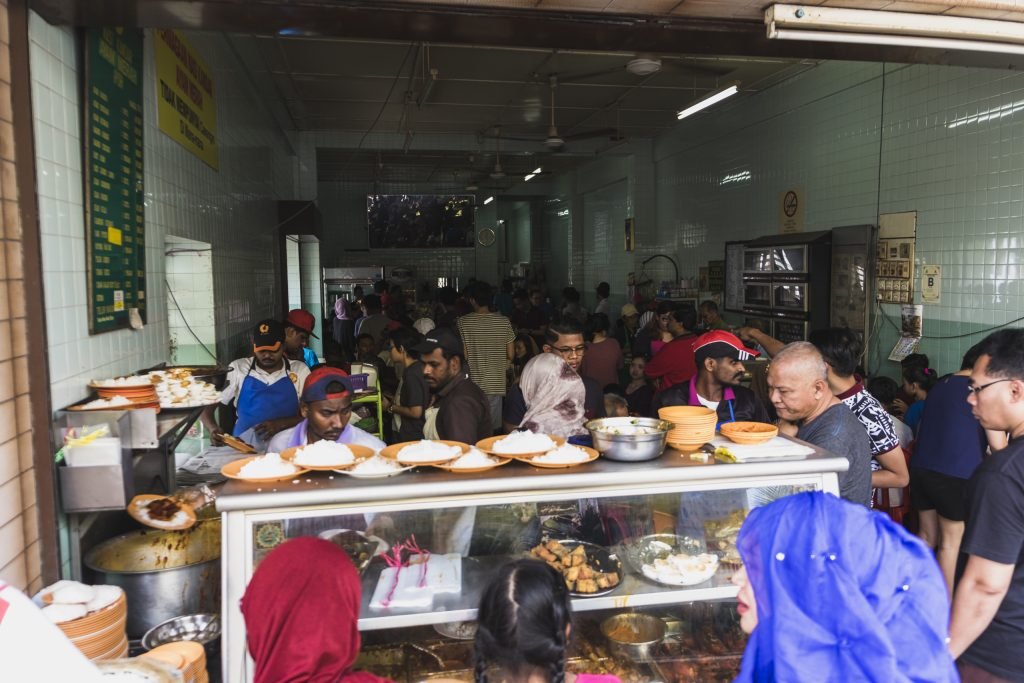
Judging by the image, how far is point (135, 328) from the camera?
12.6 ft

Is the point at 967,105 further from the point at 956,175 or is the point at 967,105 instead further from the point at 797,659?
the point at 797,659

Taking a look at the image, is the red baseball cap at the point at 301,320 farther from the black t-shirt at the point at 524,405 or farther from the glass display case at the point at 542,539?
the glass display case at the point at 542,539

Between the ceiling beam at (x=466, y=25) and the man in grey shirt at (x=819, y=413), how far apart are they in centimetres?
157

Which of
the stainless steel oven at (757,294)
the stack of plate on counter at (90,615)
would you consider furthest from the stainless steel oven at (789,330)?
the stack of plate on counter at (90,615)

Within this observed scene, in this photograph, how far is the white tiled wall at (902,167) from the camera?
5.92 metres

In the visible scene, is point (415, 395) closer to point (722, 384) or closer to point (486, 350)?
point (486, 350)

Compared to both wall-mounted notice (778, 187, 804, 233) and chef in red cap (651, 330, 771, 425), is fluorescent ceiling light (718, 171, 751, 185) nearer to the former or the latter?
wall-mounted notice (778, 187, 804, 233)

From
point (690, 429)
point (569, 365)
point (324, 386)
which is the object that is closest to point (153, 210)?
point (324, 386)

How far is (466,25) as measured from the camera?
10.3 feet

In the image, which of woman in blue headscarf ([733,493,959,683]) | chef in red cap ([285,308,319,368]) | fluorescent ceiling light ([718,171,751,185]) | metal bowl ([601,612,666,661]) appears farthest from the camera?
fluorescent ceiling light ([718,171,751,185])

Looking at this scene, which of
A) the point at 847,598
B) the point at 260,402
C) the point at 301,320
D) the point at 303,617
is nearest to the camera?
the point at 847,598

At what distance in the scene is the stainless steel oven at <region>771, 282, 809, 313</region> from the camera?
8031 mm

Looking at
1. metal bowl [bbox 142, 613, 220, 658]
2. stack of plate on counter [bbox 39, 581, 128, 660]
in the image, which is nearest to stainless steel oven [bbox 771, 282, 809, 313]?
metal bowl [bbox 142, 613, 220, 658]

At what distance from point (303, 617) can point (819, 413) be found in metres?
2.51
